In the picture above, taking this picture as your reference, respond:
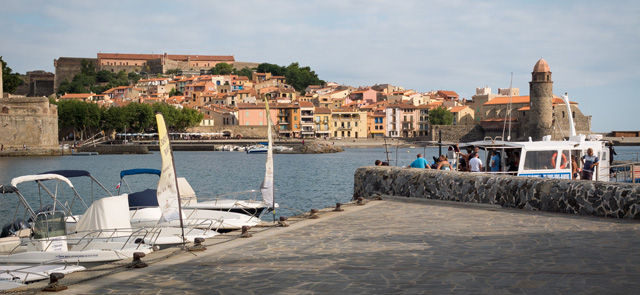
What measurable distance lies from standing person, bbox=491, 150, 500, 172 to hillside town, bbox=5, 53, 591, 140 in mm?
80187

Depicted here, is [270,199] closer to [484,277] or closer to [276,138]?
[484,277]

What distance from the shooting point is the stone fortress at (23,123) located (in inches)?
2657

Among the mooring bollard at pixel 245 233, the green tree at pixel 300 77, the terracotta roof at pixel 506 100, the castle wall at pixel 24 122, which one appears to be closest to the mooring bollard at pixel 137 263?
the mooring bollard at pixel 245 233

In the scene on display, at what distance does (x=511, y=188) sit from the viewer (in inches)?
467

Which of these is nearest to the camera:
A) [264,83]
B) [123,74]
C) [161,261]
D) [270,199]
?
[161,261]

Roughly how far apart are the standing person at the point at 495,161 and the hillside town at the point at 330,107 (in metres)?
80.2

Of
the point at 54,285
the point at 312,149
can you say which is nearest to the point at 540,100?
the point at 312,149

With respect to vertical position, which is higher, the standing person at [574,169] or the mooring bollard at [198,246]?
the standing person at [574,169]

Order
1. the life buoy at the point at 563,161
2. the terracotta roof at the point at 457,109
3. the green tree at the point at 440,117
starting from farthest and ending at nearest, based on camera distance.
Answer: the terracotta roof at the point at 457,109 → the green tree at the point at 440,117 → the life buoy at the point at 563,161

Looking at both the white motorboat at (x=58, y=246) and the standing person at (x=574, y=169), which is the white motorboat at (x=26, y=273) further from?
the standing person at (x=574, y=169)

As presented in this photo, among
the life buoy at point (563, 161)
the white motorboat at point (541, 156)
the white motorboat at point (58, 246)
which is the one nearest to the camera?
the white motorboat at point (58, 246)

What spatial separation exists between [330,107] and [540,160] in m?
117

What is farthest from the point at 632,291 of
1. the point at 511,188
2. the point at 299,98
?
the point at 299,98

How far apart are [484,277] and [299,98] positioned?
130 m
